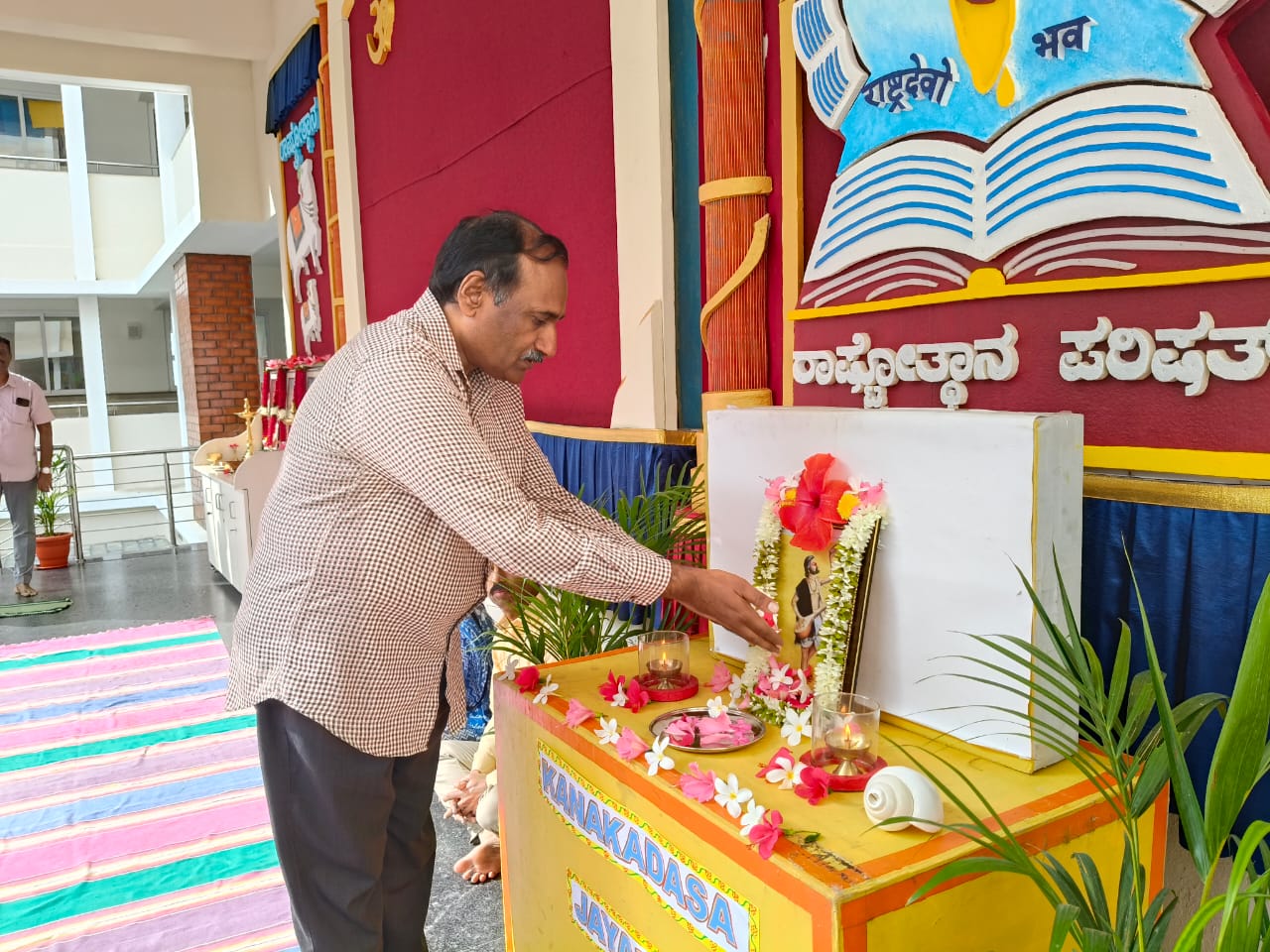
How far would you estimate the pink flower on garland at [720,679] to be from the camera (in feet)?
5.34

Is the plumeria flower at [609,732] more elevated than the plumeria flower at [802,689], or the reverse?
the plumeria flower at [802,689]

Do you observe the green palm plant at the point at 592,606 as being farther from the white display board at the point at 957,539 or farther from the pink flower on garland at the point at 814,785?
the pink flower on garland at the point at 814,785

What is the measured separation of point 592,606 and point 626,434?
2.29 ft

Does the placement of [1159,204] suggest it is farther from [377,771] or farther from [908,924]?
[377,771]

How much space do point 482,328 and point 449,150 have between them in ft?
8.50

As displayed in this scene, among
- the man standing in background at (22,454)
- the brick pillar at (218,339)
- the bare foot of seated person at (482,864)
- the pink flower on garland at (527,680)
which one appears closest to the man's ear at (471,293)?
the pink flower on garland at (527,680)

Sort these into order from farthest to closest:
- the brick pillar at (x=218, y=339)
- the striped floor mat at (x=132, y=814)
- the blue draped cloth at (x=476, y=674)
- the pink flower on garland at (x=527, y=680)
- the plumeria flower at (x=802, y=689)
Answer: the brick pillar at (x=218, y=339)
the blue draped cloth at (x=476, y=674)
the striped floor mat at (x=132, y=814)
the pink flower on garland at (x=527, y=680)
the plumeria flower at (x=802, y=689)

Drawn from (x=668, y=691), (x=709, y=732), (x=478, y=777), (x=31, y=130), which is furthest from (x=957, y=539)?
(x=31, y=130)

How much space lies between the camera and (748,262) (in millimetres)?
2102

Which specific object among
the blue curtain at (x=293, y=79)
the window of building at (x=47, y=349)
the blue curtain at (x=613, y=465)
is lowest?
the blue curtain at (x=613, y=465)

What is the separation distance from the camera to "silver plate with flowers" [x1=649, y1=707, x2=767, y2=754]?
4.44ft

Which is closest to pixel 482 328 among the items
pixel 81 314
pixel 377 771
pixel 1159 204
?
pixel 377 771

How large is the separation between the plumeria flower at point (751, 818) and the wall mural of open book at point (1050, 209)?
30.4 inches

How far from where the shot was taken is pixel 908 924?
3.30ft
